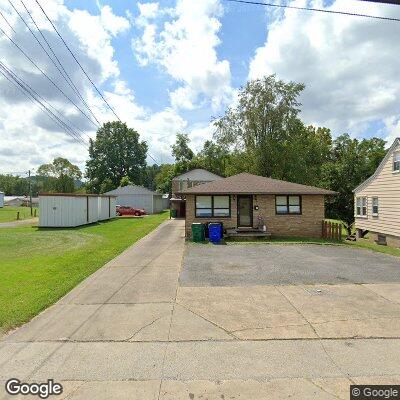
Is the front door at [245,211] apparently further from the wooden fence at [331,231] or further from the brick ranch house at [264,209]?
the wooden fence at [331,231]

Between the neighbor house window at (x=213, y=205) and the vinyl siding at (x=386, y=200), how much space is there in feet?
31.9


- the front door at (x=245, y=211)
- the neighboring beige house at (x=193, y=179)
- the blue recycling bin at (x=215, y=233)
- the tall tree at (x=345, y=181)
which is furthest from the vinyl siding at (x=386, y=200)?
the neighboring beige house at (x=193, y=179)

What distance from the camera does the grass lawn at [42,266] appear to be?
7484 mm

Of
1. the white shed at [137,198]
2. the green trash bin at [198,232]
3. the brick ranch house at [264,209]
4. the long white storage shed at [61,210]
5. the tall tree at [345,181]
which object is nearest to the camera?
the green trash bin at [198,232]

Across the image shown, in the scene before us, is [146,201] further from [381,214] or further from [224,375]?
[224,375]

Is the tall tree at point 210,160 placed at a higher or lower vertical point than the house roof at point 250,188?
higher

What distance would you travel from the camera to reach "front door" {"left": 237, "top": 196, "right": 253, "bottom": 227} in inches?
818

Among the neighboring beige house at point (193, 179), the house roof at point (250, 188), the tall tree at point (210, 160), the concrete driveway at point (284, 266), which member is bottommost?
the concrete driveway at point (284, 266)

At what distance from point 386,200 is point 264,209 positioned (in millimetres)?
7612

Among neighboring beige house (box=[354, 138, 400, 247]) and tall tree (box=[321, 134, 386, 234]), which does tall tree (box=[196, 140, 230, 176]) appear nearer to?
tall tree (box=[321, 134, 386, 234])

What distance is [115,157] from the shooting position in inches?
3031

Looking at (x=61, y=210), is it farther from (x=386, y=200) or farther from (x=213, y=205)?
(x=386, y=200)

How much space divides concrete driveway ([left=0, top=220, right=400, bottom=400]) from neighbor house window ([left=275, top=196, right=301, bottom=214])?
1173cm

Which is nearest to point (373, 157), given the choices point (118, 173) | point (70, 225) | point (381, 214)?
point (381, 214)
